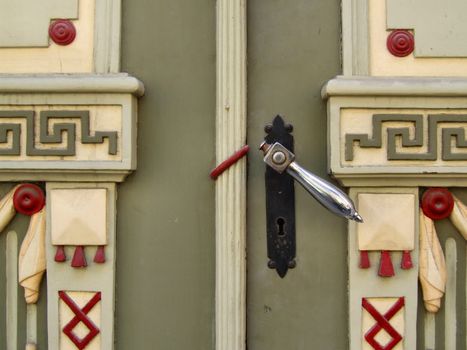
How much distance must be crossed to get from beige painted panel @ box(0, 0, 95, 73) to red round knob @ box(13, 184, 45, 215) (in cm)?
42

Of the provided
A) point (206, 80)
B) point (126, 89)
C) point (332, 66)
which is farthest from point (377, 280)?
point (126, 89)

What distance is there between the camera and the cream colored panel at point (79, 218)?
6.86 ft

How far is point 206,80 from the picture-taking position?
2162mm

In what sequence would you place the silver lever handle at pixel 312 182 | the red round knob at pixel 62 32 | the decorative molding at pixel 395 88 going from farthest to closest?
the red round knob at pixel 62 32, the decorative molding at pixel 395 88, the silver lever handle at pixel 312 182

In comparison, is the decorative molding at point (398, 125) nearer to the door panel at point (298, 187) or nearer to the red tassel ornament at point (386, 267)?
the door panel at point (298, 187)

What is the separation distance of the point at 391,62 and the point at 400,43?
0.23 feet

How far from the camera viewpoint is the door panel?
2113 mm

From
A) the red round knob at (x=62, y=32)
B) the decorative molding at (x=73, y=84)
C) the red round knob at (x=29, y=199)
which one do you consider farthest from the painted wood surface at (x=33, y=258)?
the red round knob at (x=62, y=32)

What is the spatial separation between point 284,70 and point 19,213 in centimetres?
105

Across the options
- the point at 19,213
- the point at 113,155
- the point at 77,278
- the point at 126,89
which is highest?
the point at 126,89

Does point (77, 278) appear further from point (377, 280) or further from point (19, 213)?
point (377, 280)

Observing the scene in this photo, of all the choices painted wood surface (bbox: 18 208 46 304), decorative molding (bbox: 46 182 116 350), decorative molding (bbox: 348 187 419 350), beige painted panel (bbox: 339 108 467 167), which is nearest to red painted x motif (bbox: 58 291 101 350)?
decorative molding (bbox: 46 182 116 350)

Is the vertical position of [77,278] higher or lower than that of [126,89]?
lower

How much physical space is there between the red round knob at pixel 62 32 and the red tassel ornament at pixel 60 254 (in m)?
0.71
